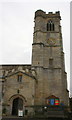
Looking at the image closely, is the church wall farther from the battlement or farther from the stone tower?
the battlement

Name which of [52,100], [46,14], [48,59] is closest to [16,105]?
[52,100]

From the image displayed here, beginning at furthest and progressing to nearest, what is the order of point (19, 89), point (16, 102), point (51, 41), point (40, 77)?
1. point (51, 41)
2. point (40, 77)
3. point (16, 102)
4. point (19, 89)

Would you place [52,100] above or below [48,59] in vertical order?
below

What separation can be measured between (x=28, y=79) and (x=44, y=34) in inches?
651

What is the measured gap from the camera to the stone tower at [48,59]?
38609 mm

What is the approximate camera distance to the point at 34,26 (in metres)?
47.7

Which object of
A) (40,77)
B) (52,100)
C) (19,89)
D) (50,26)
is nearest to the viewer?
(19,89)

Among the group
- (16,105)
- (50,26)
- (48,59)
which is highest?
(50,26)

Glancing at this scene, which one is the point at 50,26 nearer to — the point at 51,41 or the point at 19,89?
the point at 51,41

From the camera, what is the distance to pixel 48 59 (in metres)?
42.3

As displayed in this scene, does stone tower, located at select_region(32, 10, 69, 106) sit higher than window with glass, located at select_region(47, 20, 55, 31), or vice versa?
window with glass, located at select_region(47, 20, 55, 31)

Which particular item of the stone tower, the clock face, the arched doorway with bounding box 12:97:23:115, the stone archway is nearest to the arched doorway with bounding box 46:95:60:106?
the stone tower

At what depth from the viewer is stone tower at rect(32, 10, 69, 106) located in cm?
3861

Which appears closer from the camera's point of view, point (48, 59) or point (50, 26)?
point (48, 59)
